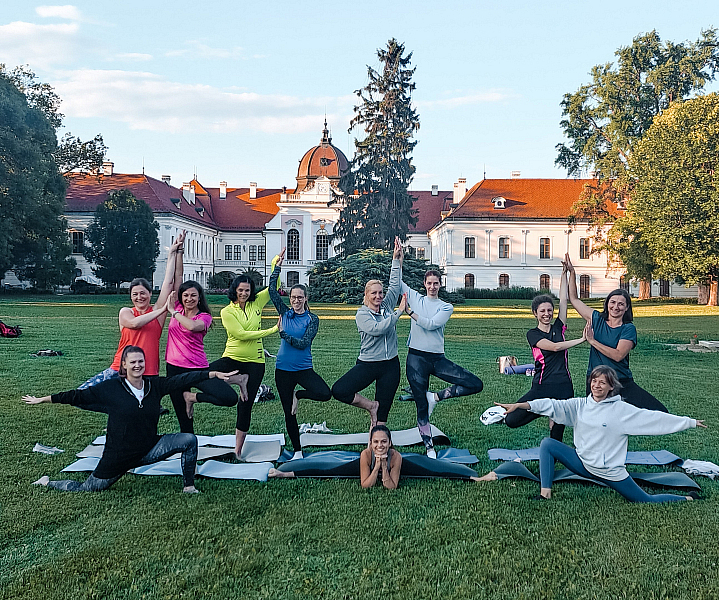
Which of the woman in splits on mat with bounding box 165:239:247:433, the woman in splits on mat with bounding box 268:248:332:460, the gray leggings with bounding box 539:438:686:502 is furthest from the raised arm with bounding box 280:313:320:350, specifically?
the gray leggings with bounding box 539:438:686:502

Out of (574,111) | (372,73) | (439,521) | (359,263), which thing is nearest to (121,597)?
(439,521)

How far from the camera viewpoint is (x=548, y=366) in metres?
6.84

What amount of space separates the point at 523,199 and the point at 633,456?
55.1 meters

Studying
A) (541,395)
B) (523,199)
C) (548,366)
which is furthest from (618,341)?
(523,199)

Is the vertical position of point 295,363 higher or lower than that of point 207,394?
higher

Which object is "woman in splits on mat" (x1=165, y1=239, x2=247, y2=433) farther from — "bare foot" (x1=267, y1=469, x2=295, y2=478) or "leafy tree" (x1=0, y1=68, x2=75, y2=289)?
"leafy tree" (x1=0, y1=68, x2=75, y2=289)

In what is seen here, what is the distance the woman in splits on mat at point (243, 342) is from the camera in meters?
6.74

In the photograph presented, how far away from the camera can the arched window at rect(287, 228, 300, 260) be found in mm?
65062

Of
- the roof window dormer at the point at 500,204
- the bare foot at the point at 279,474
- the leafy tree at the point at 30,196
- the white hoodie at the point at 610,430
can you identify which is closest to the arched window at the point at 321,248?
the roof window dormer at the point at 500,204

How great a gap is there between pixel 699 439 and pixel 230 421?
559cm

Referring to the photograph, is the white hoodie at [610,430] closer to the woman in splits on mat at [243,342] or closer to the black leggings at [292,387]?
the black leggings at [292,387]

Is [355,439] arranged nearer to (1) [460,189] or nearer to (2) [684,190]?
(2) [684,190]

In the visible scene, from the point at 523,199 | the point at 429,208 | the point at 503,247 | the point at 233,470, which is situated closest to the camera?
the point at 233,470

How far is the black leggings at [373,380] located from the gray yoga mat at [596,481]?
1310 mm
